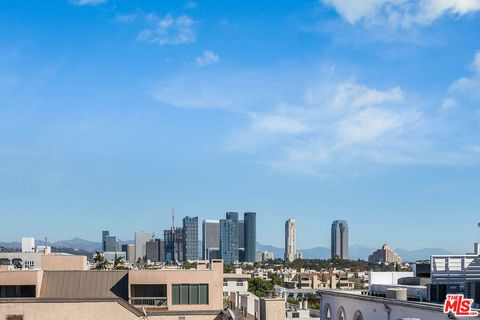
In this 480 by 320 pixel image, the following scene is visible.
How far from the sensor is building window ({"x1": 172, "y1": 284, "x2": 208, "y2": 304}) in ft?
154

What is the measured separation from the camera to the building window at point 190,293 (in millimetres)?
47000

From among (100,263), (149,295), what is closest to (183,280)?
(149,295)

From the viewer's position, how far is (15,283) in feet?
151

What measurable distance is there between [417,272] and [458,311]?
1480cm

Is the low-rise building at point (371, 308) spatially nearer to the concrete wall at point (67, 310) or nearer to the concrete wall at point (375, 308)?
the concrete wall at point (375, 308)

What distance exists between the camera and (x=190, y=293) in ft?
155

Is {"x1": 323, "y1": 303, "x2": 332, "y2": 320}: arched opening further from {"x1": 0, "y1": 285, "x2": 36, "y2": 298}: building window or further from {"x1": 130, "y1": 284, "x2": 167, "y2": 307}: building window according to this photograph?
{"x1": 0, "y1": 285, "x2": 36, "y2": 298}: building window

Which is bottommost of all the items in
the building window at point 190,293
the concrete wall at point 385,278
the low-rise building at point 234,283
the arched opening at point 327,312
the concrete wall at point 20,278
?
the low-rise building at point 234,283

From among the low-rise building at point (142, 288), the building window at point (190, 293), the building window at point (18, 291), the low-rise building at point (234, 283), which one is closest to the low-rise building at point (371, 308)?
the low-rise building at point (142, 288)

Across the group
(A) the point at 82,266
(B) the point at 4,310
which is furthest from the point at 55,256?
(B) the point at 4,310

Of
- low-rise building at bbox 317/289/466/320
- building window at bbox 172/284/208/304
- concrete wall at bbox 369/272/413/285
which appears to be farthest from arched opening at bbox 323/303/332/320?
building window at bbox 172/284/208/304

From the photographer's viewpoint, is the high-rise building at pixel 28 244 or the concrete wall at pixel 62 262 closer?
the concrete wall at pixel 62 262

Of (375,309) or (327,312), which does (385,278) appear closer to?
(327,312)

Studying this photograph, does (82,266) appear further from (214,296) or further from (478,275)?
(478,275)
